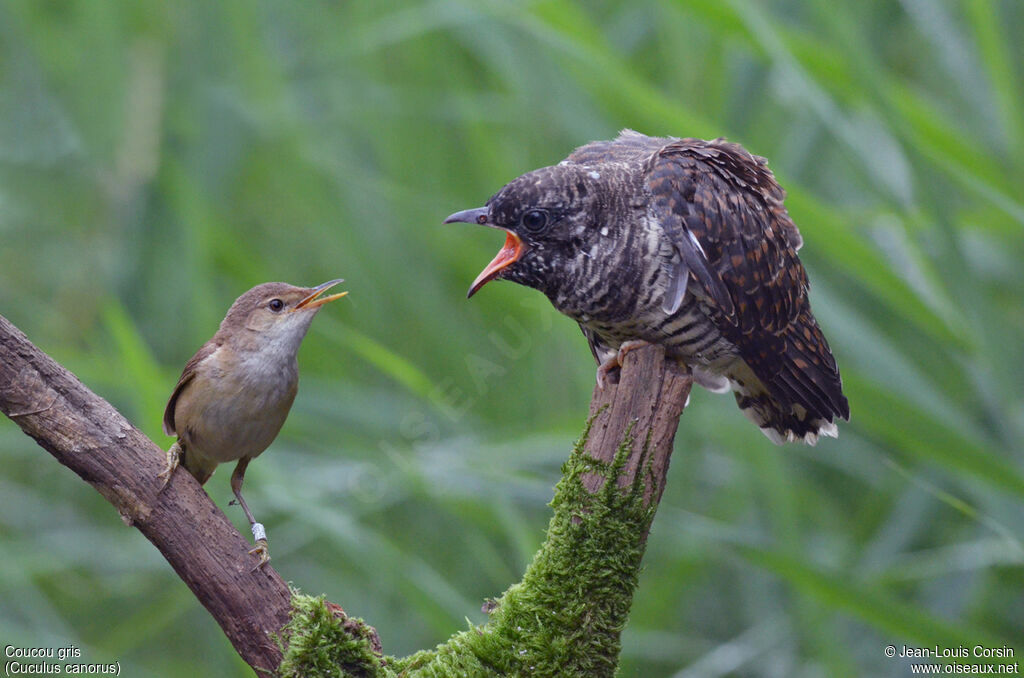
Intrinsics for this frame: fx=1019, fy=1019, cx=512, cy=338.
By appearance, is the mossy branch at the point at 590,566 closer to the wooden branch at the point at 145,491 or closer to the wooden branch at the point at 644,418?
the wooden branch at the point at 644,418

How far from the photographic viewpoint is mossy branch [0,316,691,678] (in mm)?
1951

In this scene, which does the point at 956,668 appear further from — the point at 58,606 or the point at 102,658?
the point at 58,606

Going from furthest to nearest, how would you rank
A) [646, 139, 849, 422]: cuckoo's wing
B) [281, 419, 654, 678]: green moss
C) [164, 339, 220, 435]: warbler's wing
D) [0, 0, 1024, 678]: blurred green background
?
[0, 0, 1024, 678]: blurred green background < [646, 139, 849, 422]: cuckoo's wing < [164, 339, 220, 435]: warbler's wing < [281, 419, 654, 678]: green moss

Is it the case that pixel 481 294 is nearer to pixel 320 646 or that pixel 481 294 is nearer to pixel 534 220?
pixel 534 220

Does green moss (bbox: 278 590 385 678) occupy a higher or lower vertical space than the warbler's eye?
lower

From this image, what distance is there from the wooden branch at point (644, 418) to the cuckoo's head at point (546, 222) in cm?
47

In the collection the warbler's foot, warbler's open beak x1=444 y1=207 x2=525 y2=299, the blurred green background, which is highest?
the blurred green background

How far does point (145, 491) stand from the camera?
1.98 meters

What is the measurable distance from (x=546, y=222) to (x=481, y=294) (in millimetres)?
1990

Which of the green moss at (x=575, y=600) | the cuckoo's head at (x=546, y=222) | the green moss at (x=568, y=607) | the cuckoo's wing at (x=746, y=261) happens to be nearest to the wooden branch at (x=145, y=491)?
the green moss at (x=568, y=607)

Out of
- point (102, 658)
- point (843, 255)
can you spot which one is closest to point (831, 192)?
point (843, 255)

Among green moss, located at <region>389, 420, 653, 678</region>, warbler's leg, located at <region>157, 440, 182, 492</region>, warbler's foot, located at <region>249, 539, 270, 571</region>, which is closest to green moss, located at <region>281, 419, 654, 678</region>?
green moss, located at <region>389, 420, 653, 678</region>

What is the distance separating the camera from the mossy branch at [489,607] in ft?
6.40

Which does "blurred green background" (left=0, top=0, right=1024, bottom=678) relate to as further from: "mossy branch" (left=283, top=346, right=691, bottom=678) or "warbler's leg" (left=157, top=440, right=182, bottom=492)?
"warbler's leg" (left=157, top=440, right=182, bottom=492)
